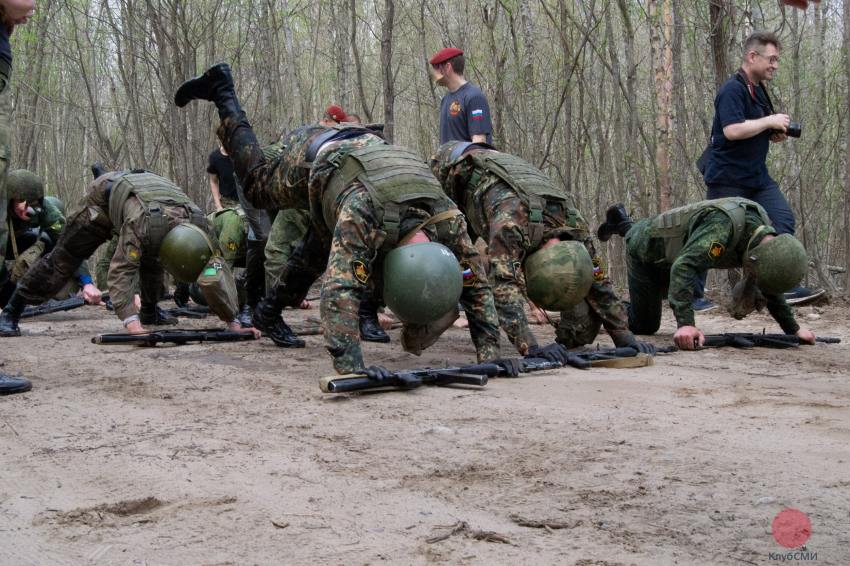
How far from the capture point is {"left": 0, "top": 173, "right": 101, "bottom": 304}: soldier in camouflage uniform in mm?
7016

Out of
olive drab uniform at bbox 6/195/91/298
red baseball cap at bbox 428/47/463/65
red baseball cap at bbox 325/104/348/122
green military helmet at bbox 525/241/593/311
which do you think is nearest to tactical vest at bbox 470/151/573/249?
green military helmet at bbox 525/241/593/311

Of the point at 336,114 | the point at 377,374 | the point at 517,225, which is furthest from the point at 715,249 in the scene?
the point at 336,114

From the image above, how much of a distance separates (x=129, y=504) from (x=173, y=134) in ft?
24.6

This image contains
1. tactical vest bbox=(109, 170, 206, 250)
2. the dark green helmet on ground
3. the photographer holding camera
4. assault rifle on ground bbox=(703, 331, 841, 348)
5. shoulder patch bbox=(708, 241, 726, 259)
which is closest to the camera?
shoulder patch bbox=(708, 241, 726, 259)

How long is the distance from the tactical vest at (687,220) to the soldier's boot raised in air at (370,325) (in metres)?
1.90

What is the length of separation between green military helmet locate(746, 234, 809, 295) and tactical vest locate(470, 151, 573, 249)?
3.69 ft

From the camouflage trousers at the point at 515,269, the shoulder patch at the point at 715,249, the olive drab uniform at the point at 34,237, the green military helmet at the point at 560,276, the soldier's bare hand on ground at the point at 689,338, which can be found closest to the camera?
the green military helmet at the point at 560,276

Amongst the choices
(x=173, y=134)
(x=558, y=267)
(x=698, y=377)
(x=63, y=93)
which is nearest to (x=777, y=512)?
(x=698, y=377)

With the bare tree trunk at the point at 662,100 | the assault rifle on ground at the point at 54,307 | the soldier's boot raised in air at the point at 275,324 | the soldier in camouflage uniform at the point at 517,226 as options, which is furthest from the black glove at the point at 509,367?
the assault rifle on ground at the point at 54,307

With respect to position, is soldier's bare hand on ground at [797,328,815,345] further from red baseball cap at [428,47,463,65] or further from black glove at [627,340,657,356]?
red baseball cap at [428,47,463,65]

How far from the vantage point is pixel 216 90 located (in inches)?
205

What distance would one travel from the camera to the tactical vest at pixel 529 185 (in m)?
4.66

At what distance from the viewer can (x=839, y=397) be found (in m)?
3.71
